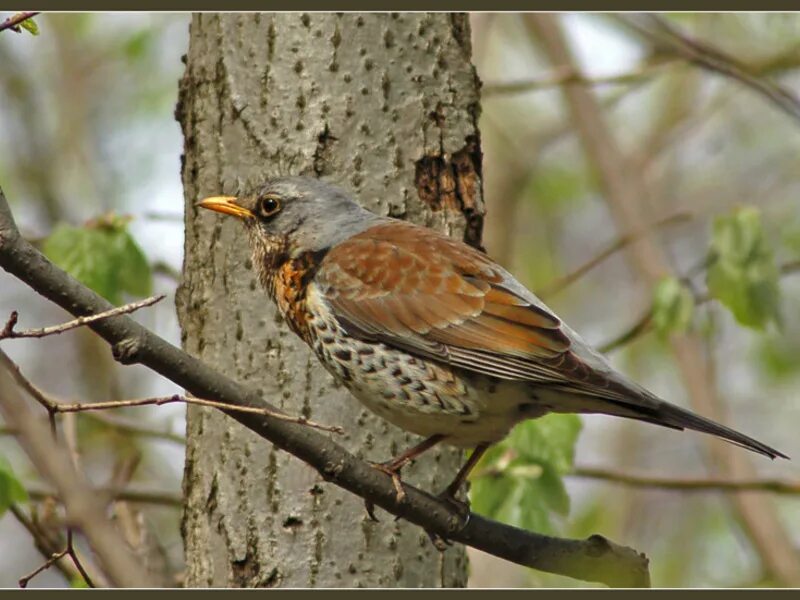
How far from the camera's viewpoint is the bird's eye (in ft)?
16.1

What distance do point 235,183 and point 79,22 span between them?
22.2ft

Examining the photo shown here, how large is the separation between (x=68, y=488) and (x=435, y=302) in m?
A: 1.80

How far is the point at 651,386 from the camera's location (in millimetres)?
12688

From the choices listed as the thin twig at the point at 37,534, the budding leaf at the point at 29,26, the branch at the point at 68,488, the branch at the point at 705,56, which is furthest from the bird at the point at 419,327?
the branch at the point at 705,56

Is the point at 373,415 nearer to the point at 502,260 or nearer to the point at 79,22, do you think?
the point at 502,260

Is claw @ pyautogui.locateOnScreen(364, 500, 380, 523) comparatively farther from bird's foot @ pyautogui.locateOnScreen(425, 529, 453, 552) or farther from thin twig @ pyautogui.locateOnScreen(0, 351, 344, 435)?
thin twig @ pyautogui.locateOnScreen(0, 351, 344, 435)

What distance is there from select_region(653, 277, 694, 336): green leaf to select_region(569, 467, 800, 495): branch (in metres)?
0.84

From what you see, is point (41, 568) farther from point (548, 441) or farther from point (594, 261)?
point (594, 261)

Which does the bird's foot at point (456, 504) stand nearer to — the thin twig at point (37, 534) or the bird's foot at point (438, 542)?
the bird's foot at point (438, 542)

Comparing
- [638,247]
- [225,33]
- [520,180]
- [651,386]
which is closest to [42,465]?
[225,33]

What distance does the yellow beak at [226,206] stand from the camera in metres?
4.83

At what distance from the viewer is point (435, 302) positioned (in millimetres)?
4625

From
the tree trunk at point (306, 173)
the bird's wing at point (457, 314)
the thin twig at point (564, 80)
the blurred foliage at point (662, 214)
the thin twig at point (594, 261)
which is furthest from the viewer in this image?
the blurred foliage at point (662, 214)

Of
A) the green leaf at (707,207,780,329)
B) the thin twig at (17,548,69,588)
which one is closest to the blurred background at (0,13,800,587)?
the green leaf at (707,207,780,329)
